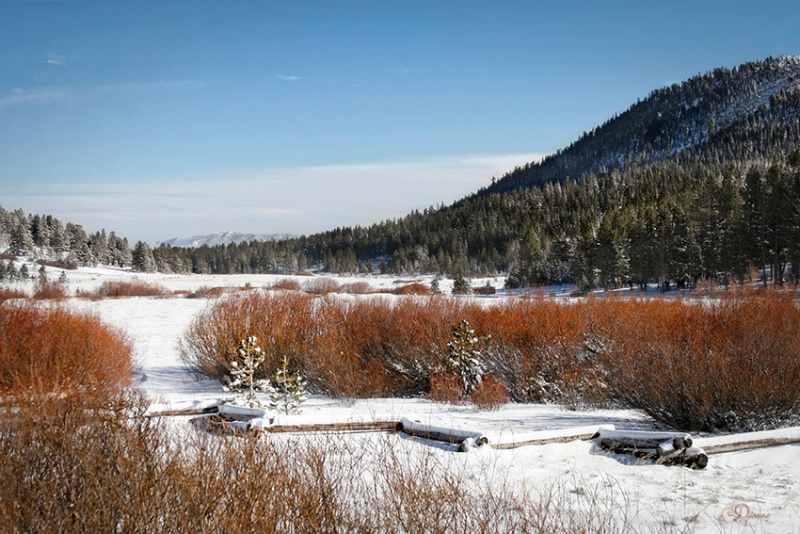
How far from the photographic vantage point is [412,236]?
126125 mm

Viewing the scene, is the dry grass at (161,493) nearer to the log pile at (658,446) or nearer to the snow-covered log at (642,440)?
the log pile at (658,446)

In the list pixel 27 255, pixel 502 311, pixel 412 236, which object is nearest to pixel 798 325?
pixel 502 311

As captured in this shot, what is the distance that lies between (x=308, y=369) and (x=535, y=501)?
12.0 metres

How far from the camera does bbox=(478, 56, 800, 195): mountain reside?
13800cm

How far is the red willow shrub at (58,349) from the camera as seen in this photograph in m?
10.9

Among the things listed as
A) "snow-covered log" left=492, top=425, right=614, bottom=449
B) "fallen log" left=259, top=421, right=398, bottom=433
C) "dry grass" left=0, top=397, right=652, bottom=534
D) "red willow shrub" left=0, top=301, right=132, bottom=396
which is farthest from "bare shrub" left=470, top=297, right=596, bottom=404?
"dry grass" left=0, top=397, right=652, bottom=534

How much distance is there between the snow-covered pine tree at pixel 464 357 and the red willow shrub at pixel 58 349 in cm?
827

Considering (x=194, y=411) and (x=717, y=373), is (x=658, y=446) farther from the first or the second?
(x=194, y=411)

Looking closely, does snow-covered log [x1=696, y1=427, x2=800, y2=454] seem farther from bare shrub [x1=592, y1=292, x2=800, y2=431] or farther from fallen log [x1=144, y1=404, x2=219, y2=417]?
fallen log [x1=144, y1=404, x2=219, y2=417]

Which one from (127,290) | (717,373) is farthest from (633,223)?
(717,373)

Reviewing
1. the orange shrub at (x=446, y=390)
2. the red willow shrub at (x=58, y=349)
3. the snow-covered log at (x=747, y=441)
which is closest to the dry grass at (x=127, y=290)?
the red willow shrub at (x=58, y=349)

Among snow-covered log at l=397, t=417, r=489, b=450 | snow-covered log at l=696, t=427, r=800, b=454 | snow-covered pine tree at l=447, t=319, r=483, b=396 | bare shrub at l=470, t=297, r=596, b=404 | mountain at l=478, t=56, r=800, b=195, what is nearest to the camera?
snow-covered log at l=696, t=427, r=800, b=454

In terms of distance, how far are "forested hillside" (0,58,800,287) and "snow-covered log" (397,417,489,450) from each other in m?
12.9

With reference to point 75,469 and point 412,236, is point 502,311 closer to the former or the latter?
point 75,469
